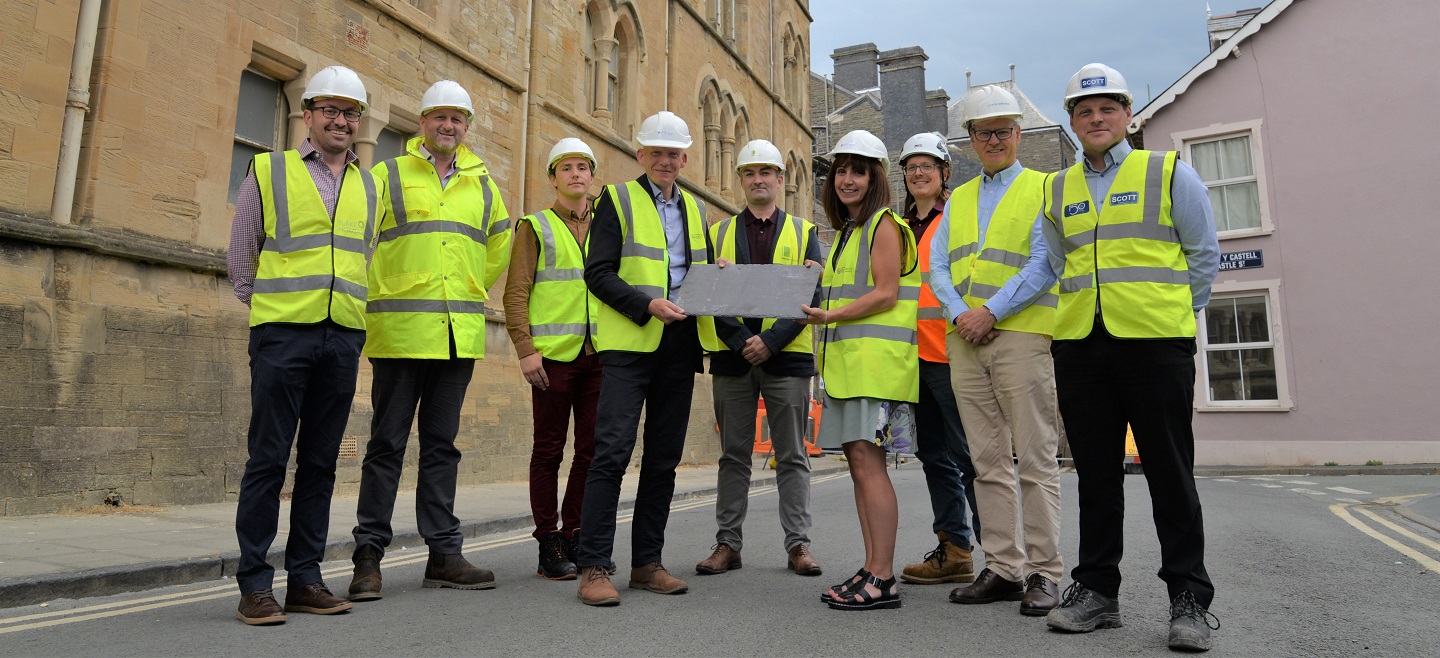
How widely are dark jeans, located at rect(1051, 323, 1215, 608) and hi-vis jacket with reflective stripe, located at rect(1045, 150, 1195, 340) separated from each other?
69 millimetres

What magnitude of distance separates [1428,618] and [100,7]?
10.3 m

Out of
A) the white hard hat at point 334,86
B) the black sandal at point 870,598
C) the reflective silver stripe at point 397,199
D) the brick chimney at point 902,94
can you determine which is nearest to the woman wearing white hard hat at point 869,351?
the black sandal at point 870,598

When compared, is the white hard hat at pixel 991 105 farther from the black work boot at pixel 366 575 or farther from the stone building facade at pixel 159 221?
the stone building facade at pixel 159 221

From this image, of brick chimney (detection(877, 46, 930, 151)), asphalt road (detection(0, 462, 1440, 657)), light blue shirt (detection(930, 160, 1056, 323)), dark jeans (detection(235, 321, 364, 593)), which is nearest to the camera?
asphalt road (detection(0, 462, 1440, 657))

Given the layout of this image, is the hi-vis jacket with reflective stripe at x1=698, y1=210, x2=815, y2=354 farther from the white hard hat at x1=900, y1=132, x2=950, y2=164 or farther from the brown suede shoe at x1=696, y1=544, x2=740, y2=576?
the brown suede shoe at x1=696, y1=544, x2=740, y2=576

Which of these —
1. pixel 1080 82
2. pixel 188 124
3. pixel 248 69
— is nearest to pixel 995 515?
pixel 1080 82

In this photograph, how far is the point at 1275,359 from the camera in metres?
17.9

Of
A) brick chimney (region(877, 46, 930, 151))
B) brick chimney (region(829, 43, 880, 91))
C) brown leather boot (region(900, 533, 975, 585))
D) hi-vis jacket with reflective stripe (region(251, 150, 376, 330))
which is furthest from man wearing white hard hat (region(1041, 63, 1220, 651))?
brick chimney (region(829, 43, 880, 91))

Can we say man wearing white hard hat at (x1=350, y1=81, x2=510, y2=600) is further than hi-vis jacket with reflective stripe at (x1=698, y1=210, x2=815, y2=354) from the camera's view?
No

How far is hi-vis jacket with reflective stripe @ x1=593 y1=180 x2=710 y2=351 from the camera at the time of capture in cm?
452

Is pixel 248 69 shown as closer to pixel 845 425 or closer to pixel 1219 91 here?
pixel 845 425

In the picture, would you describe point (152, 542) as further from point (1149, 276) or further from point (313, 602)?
point (1149, 276)

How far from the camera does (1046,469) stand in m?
4.21

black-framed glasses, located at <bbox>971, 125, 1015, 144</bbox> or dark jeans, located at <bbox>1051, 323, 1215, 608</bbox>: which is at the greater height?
black-framed glasses, located at <bbox>971, 125, 1015, 144</bbox>
